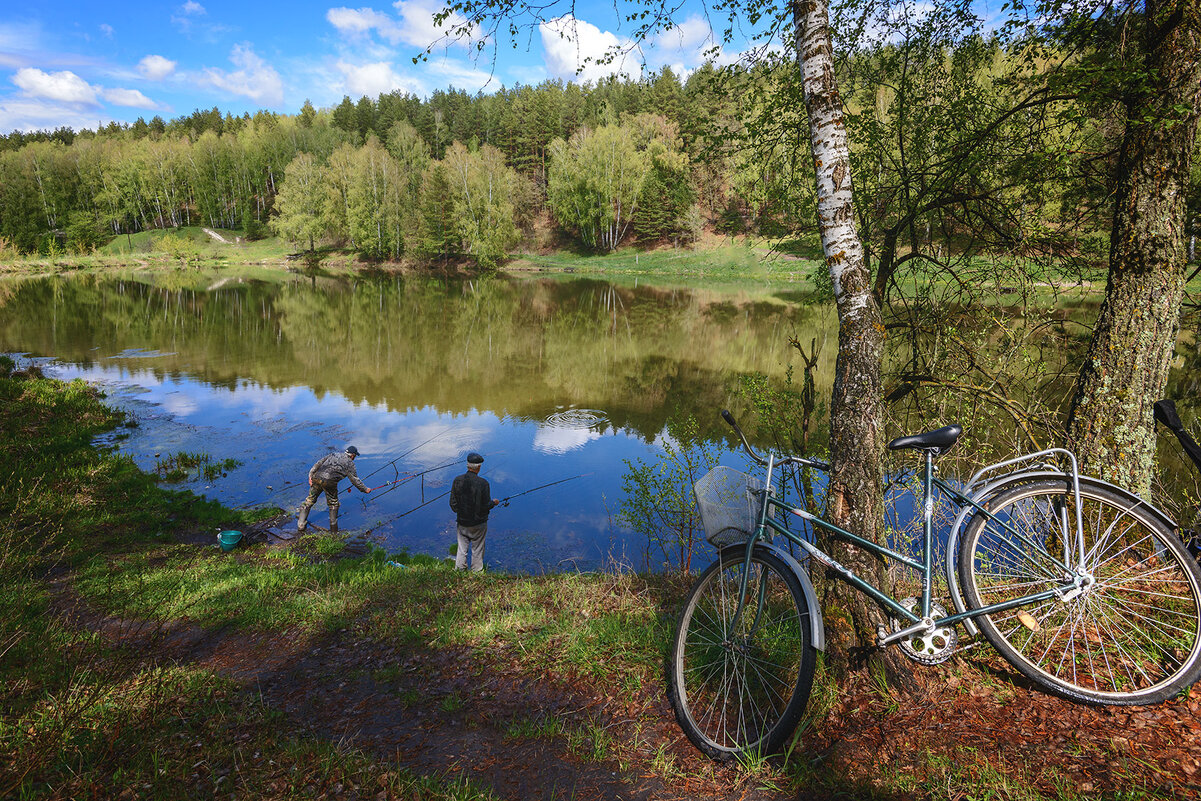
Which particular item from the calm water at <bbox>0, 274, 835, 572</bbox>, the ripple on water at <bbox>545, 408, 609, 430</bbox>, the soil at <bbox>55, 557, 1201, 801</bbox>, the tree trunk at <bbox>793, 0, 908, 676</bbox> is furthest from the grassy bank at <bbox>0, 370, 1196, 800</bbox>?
the ripple on water at <bbox>545, 408, 609, 430</bbox>

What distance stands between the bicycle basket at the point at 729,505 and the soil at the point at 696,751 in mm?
1100

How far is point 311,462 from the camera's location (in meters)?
14.7

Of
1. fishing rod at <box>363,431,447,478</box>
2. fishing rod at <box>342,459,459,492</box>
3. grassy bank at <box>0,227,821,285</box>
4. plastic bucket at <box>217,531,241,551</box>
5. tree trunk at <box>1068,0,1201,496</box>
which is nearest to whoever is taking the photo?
tree trunk at <box>1068,0,1201,496</box>

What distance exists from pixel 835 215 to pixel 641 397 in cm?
1619

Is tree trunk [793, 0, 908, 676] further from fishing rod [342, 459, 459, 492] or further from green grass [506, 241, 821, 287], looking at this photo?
green grass [506, 241, 821, 287]

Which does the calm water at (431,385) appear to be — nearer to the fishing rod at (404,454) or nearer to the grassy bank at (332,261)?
the fishing rod at (404,454)

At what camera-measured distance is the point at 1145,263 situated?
4.16 meters

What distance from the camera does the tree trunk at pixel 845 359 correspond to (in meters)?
3.58

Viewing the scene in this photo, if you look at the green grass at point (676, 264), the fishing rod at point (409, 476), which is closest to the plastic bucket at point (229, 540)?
the fishing rod at point (409, 476)

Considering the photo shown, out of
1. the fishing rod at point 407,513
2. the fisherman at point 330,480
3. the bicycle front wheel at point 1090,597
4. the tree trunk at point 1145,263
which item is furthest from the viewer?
the fishing rod at point 407,513

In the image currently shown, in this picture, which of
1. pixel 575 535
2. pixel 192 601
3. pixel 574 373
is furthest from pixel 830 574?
pixel 574 373

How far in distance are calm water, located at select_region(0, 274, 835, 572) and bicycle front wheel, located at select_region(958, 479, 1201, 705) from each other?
5120mm

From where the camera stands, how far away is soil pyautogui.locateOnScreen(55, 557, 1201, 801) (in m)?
2.77

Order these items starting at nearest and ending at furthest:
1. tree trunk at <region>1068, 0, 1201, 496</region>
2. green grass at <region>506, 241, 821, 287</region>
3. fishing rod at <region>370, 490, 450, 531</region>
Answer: tree trunk at <region>1068, 0, 1201, 496</region>
fishing rod at <region>370, 490, 450, 531</region>
green grass at <region>506, 241, 821, 287</region>
